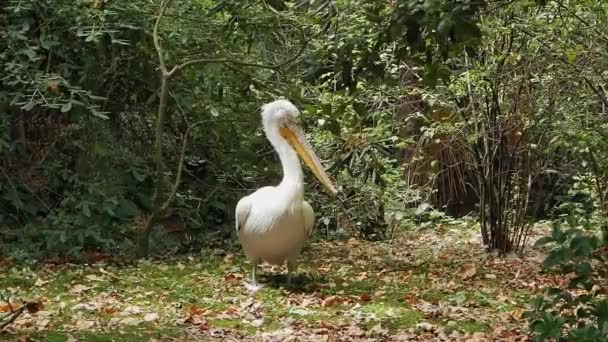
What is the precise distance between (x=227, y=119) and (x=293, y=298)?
3.08m

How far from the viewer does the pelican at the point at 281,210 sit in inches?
282

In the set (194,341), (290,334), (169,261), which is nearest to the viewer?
(194,341)

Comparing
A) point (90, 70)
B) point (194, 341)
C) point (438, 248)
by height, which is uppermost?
point (90, 70)

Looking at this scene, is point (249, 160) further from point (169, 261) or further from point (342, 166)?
point (169, 261)

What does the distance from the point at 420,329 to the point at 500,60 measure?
10.7 feet

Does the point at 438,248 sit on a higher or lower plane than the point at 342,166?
lower

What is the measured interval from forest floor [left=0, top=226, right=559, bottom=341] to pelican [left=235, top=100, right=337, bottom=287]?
30 cm

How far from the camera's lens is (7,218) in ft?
31.0

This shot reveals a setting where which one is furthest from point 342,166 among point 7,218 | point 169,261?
point 7,218

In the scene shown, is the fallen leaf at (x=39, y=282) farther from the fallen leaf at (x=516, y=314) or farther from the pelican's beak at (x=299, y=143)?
the fallen leaf at (x=516, y=314)

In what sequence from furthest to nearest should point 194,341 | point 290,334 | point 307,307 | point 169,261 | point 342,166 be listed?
point 342,166 → point 169,261 → point 307,307 → point 290,334 → point 194,341

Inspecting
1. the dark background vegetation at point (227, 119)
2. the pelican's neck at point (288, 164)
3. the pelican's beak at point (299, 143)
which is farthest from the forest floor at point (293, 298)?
the pelican's beak at point (299, 143)

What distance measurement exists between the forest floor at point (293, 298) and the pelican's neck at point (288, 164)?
2.80 feet

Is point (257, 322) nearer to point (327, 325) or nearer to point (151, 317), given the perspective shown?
point (327, 325)
